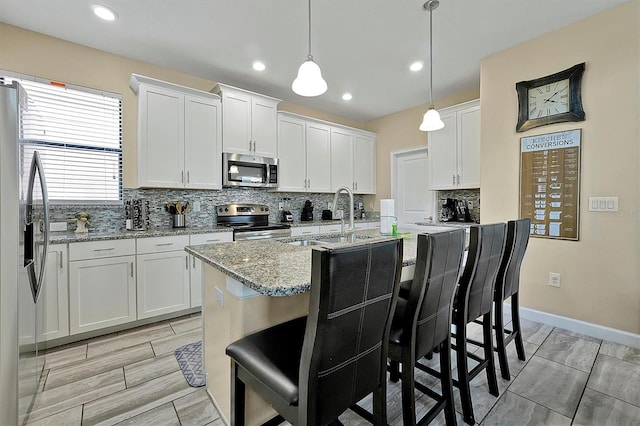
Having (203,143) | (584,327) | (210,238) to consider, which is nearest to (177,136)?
(203,143)

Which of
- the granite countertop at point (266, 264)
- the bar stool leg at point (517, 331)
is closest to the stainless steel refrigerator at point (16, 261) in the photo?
the granite countertop at point (266, 264)

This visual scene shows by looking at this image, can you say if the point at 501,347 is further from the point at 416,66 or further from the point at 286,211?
the point at 286,211

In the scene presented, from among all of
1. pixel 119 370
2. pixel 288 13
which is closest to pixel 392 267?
pixel 119 370

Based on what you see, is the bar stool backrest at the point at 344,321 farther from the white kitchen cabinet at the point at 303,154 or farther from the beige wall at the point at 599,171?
the white kitchen cabinet at the point at 303,154

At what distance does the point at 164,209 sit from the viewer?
337 cm

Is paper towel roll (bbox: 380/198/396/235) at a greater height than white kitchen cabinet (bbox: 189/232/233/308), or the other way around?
paper towel roll (bbox: 380/198/396/235)

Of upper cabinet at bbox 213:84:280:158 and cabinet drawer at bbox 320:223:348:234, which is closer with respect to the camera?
upper cabinet at bbox 213:84:280:158

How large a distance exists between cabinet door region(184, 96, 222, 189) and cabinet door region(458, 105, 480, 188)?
10.4 feet

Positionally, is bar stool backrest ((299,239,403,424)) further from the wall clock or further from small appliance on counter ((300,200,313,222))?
small appliance on counter ((300,200,313,222))

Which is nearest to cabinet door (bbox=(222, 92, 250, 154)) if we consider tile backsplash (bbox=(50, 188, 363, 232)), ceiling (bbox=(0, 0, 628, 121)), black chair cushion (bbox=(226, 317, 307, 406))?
ceiling (bbox=(0, 0, 628, 121))

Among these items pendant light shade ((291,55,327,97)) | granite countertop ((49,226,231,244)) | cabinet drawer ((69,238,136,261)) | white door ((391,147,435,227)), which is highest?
pendant light shade ((291,55,327,97))

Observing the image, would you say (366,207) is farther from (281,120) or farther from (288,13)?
(288,13)

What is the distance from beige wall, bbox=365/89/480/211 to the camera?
4.61 meters

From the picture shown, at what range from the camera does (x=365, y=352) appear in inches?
39.2
